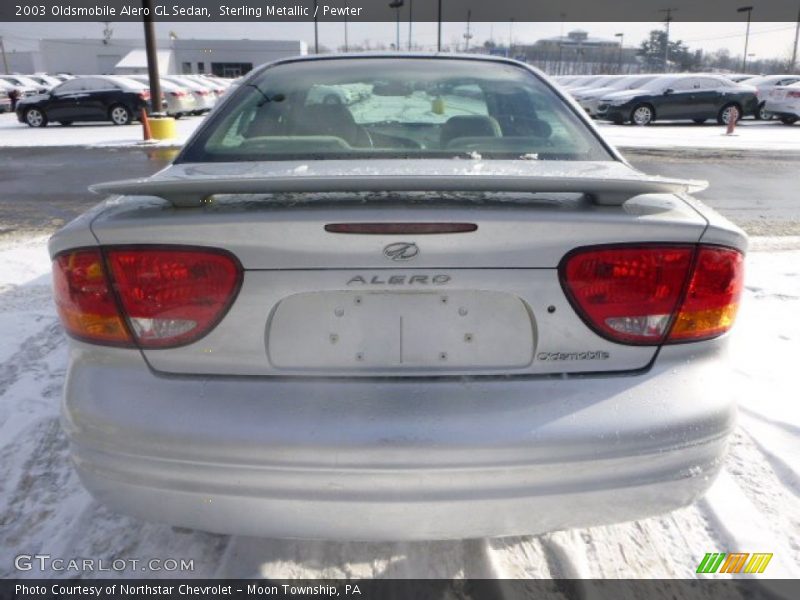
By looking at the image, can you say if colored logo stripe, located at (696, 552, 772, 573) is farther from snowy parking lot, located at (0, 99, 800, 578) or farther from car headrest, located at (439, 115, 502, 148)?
car headrest, located at (439, 115, 502, 148)

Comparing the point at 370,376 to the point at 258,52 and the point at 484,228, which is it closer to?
the point at 484,228

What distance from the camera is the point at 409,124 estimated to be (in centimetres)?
279

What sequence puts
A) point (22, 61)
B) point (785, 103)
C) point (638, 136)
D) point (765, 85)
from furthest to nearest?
point (22, 61) → point (765, 85) → point (785, 103) → point (638, 136)

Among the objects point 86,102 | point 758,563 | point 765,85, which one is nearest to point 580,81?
point 765,85

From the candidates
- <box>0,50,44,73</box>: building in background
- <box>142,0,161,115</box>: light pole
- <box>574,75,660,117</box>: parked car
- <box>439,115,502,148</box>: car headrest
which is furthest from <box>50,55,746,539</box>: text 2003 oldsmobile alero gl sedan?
<box>0,50,44,73</box>: building in background

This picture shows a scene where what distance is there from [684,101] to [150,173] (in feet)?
54.9

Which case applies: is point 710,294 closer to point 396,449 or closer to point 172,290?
point 396,449

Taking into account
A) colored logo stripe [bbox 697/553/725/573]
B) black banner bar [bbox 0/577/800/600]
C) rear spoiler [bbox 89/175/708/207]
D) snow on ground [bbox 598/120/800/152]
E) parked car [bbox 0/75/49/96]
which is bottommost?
black banner bar [bbox 0/577/800/600]

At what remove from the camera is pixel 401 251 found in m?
1.54

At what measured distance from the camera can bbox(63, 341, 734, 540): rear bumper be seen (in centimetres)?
153

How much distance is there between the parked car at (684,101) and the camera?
783 inches

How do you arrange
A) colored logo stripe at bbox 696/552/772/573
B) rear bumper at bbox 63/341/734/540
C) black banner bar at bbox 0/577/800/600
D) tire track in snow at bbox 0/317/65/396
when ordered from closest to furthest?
rear bumper at bbox 63/341/734/540 < black banner bar at bbox 0/577/800/600 < colored logo stripe at bbox 696/552/772/573 < tire track in snow at bbox 0/317/65/396

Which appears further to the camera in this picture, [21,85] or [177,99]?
[21,85]

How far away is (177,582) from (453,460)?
1051mm
